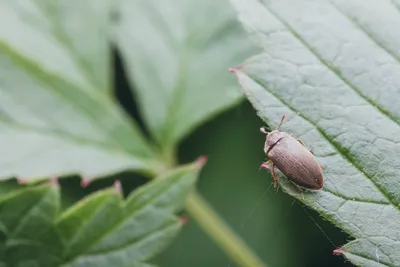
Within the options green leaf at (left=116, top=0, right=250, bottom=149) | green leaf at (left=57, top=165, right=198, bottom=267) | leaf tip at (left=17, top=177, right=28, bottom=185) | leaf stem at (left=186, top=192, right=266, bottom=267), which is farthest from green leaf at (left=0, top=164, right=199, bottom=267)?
green leaf at (left=116, top=0, right=250, bottom=149)

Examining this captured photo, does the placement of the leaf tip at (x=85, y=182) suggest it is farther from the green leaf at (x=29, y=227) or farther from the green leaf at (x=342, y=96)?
the green leaf at (x=342, y=96)

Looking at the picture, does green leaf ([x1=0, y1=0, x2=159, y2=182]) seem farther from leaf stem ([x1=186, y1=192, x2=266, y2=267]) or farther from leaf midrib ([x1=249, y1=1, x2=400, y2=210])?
leaf midrib ([x1=249, y1=1, x2=400, y2=210])

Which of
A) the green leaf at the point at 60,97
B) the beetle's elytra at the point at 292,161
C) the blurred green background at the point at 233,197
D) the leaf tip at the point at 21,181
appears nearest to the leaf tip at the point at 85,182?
the green leaf at the point at 60,97

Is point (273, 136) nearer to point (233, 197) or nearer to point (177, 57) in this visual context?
point (177, 57)

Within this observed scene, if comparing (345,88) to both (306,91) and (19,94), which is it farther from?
(19,94)

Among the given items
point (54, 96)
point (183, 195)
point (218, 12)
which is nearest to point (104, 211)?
point (183, 195)

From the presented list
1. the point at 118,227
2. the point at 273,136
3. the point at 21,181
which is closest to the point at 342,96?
the point at 273,136

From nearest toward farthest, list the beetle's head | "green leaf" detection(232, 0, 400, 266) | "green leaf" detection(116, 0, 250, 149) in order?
1. "green leaf" detection(232, 0, 400, 266)
2. the beetle's head
3. "green leaf" detection(116, 0, 250, 149)
